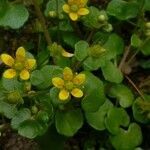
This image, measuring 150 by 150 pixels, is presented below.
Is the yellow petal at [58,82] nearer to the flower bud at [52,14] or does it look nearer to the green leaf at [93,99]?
the green leaf at [93,99]

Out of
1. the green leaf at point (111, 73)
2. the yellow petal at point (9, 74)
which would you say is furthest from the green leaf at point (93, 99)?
the yellow petal at point (9, 74)

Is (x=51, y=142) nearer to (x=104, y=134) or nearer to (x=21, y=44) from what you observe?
(x=104, y=134)

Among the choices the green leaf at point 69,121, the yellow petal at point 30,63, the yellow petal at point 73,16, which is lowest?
the green leaf at point 69,121

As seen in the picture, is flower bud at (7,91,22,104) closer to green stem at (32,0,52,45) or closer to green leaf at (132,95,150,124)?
green stem at (32,0,52,45)

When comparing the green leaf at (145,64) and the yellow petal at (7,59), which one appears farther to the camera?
the green leaf at (145,64)

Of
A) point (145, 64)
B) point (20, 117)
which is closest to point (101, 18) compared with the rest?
point (145, 64)

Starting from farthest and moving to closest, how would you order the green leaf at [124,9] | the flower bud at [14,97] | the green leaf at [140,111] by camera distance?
the green leaf at [124,9] → the green leaf at [140,111] → the flower bud at [14,97]

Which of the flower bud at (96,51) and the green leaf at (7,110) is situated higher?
the flower bud at (96,51)

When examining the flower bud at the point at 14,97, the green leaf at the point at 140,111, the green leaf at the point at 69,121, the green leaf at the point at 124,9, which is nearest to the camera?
the flower bud at the point at 14,97

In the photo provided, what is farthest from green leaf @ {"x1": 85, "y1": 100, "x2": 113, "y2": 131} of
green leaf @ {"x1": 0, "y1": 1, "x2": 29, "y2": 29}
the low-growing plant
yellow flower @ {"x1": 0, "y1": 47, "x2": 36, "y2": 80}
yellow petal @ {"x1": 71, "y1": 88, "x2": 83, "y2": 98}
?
green leaf @ {"x1": 0, "y1": 1, "x2": 29, "y2": 29}
